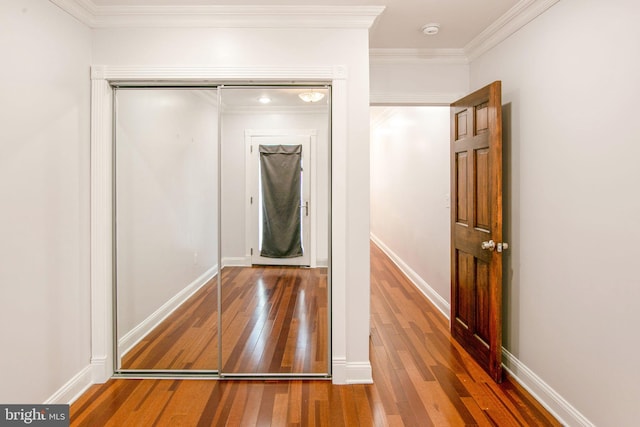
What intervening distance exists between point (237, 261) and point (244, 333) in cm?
54

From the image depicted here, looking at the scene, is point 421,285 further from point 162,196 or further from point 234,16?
point 234,16

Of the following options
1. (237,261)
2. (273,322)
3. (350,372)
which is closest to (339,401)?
(350,372)

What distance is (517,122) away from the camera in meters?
2.76

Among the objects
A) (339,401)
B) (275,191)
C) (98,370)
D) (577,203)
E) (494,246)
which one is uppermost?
(275,191)

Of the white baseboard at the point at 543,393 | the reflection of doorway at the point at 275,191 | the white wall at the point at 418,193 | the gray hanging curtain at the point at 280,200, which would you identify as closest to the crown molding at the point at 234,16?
the reflection of doorway at the point at 275,191

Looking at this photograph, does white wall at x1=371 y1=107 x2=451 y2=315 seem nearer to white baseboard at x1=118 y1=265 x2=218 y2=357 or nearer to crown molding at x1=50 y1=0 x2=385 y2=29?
crown molding at x1=50 y1=0 x2=385 y2=29

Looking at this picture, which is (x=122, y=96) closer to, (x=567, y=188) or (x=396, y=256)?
(x=567, y=188)

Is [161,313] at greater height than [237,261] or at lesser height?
lesser

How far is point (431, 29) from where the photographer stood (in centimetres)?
295

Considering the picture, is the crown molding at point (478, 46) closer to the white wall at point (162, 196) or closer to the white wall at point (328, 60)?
the white wall at point (328, 60)

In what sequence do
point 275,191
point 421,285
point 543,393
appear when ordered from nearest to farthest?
1. point 543,393
2. point 275,191
3. point 421,285

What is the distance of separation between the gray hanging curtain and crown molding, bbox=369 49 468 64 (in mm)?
1373

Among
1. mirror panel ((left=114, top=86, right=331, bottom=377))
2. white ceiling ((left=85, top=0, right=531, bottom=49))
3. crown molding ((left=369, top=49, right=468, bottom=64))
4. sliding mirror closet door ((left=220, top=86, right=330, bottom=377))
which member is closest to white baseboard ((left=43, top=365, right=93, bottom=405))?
mirror panel ((left=114, top=86, right=331, bottom=377))

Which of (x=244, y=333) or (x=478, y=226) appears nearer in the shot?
(x=244, y=333)
